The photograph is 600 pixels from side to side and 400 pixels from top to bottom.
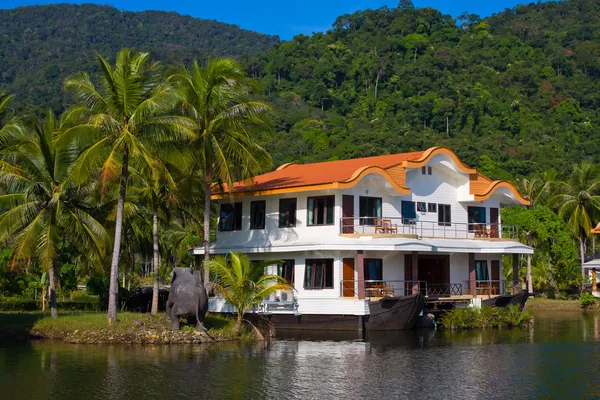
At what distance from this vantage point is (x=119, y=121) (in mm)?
29203

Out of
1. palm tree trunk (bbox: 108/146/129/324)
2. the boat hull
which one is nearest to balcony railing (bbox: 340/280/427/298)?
the boat hull

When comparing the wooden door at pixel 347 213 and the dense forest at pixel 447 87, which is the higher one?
the dense forest at pixel 447 87

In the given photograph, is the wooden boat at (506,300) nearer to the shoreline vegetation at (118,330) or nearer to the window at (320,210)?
the window at (320,210)

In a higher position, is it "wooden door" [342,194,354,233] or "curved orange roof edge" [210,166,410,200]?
"curved orange roof edge" [210,166,410,200]

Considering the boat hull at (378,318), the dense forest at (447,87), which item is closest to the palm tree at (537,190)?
the dense forest at (447,87)

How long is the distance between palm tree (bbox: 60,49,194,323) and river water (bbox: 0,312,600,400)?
521cm

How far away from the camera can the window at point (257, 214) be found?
39.2 metres

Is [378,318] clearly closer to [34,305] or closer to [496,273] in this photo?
[496,273]

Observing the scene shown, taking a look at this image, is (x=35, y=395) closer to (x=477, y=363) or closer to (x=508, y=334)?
(x=477, y=363)

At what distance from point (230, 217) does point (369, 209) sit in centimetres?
764

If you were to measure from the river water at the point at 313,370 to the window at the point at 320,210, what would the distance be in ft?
22.5

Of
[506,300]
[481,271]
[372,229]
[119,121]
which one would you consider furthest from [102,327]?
[481,271]

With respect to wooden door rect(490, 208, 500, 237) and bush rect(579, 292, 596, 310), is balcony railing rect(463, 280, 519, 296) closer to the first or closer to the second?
wooden door rect(490, 208, 500, 237)

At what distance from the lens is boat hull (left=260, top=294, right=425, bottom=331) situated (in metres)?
33.9
